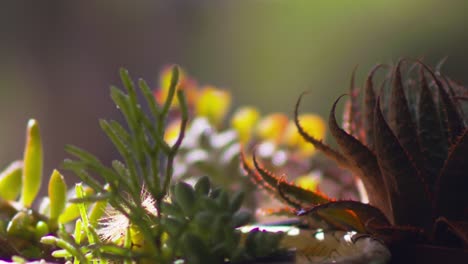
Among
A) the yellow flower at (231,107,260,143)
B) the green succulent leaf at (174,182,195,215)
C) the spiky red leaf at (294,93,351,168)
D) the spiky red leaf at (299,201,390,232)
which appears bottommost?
the spiky red leaf at (299,201,390,232)

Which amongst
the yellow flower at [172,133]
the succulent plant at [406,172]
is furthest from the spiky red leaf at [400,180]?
the yellow flower at [172,133]

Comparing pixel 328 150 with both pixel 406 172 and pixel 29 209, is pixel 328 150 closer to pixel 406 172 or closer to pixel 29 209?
pixel 406 172

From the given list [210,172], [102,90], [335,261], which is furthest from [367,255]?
[102,90]

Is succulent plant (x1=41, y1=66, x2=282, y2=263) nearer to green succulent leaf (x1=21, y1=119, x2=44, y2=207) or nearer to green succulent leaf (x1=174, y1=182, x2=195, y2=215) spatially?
green succulent leaf (x1=174, y1=182, x2=195, y2=215)

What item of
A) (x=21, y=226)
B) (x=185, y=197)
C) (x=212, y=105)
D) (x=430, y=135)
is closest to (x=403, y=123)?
(x=430, y=135)

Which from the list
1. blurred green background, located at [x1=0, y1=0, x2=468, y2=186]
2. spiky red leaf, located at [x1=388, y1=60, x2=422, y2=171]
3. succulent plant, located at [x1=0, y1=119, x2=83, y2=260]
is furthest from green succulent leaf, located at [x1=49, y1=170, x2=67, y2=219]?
blurred green background, located at [x1=0, y1=0, x2=468, y2=186]

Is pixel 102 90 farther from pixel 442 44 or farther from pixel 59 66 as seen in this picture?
pixel 442 44

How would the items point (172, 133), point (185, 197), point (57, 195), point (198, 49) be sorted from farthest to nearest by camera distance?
point (198, 49), point (172, 133), point (57, 195), point (185, 197)
